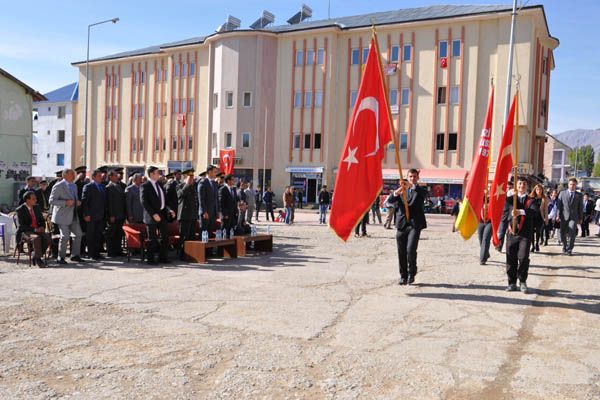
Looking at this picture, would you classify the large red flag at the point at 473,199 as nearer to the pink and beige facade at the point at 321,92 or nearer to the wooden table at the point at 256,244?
the wooden table at the point at 256,244

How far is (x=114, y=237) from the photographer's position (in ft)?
40.1

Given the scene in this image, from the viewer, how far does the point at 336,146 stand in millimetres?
44156

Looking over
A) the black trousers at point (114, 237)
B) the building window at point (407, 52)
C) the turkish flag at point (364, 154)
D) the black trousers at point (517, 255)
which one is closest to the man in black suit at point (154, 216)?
the black trousers at point (114, 237)

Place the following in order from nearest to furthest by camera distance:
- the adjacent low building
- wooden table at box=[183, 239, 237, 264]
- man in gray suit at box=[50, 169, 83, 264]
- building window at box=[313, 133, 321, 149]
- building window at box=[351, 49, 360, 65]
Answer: man in gray suit at box=[50, 169, 83, 264] < wooden table at box=[183, 239, 237, 264] < the adjacent low building < building window at box=[351, 49, 360, 65] < building window at box=[313, 133, 321, 149]

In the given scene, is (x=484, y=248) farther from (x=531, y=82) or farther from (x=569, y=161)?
Answer: (x=569, y=161)

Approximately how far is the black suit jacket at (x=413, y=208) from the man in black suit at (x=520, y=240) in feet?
4.70

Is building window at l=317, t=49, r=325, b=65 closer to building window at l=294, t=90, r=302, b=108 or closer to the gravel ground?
building window at l=294, t=90, r=302, b=108

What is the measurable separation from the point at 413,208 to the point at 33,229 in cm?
753

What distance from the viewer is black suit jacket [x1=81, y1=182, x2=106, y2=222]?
37.7 feet

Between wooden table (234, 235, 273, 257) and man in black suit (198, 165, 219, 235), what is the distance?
82 cm

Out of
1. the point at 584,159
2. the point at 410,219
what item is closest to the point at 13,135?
the point at 410,219

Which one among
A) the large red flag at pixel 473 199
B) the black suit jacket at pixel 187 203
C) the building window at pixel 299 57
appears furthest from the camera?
the building window at pixel 299 57

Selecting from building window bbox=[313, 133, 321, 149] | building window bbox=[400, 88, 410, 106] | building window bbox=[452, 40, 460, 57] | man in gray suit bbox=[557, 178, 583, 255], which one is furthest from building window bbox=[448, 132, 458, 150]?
man in gray suit bbox=[557, 178, 583, 255]

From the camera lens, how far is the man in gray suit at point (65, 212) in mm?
10930
